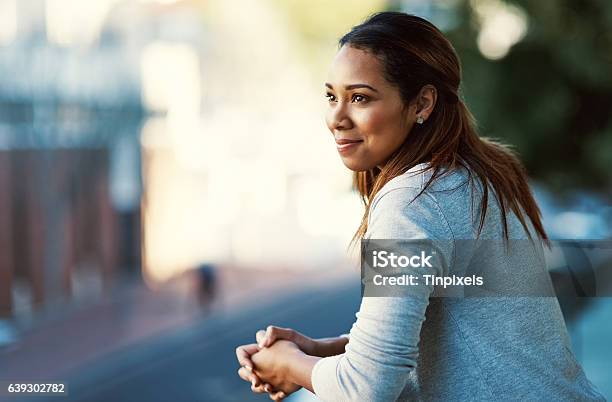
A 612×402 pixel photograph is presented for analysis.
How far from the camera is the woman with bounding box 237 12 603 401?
4.11ft

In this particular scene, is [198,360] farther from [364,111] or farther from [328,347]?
[364,111]

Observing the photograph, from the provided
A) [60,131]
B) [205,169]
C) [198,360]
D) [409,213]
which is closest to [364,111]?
[409,213]

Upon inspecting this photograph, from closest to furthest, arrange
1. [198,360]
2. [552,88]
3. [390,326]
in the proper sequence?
[390,326] < [552,88] < [198,360]

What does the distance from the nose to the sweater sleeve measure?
0.19 metres

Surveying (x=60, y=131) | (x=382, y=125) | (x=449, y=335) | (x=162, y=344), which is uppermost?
(x=382, y=125)

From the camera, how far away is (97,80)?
51.9 feet

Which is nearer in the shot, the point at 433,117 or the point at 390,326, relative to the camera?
the point at 390,326

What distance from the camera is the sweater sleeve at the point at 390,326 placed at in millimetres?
1225

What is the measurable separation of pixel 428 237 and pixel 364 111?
0.88 feet

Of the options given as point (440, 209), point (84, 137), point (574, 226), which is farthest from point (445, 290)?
point (84, 137)

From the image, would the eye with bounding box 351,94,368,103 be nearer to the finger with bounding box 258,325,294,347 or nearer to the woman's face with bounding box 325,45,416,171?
the woman's face with bounding box 325,45,416,171

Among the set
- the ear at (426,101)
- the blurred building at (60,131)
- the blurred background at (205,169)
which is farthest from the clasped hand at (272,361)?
the blurred building at (60,131)

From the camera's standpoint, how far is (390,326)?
1221mm

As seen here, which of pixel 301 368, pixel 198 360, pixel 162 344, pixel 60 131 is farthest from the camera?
pixel 60 131
